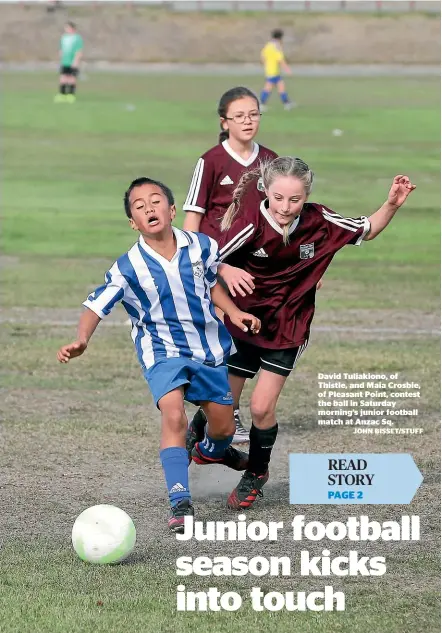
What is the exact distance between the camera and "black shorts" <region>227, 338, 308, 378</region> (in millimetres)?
6617

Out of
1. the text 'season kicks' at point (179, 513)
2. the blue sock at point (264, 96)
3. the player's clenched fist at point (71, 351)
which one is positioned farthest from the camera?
the blue sock at point (264, 96)

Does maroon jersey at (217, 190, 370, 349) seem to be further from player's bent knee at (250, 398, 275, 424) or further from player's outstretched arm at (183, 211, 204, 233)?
player's outstretched arm at (183, 211, 204, 233)

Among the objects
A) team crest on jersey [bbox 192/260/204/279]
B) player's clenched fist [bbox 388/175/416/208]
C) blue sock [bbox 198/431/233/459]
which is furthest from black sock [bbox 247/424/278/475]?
player's clenched fist [bbox 388/175/416/208]

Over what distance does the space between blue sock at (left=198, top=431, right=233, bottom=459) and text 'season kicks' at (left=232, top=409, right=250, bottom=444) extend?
0.96 m

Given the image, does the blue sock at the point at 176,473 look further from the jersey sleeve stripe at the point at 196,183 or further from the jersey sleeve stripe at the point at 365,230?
the jersey sleeve stripe at the point at 196,183

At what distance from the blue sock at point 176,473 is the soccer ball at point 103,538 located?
42cm

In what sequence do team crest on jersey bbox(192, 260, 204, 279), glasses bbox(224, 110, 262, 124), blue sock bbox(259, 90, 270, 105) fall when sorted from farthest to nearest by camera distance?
blue sock bbox(259, 90, 270, 105)
glasses bbox(224, 110, 262, 124)
team crest on jersey bbox(192, 260, 204, 279)

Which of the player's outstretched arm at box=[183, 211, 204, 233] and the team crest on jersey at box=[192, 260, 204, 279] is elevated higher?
the player's outstretched arm at box=[183, 211, 204, 233]

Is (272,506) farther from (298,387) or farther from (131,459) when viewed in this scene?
(298,387)

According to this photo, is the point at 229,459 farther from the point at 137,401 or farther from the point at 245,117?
the point at 245,117

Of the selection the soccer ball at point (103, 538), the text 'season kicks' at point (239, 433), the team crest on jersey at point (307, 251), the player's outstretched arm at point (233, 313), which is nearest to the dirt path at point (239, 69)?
the text 'season kicks' at point (239, 433)

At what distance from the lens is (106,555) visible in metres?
5.55

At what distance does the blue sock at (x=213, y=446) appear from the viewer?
21.7 feet

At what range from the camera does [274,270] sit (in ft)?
21.6
